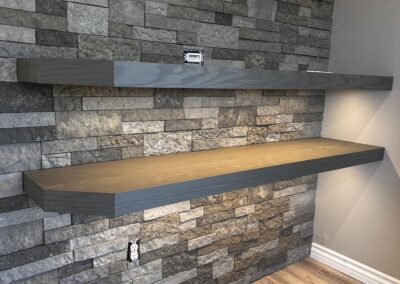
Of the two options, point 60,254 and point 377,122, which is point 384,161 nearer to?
point 377,122

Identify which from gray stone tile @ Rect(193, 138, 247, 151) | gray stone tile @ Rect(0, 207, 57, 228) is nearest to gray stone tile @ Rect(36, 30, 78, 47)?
gray stone tile @ Rect(0, 207, 57, 228)

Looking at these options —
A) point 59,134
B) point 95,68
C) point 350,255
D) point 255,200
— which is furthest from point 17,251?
point 350,255

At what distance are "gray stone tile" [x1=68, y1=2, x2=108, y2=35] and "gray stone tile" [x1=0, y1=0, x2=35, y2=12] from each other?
12cm

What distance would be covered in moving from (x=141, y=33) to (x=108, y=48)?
15 centimetres

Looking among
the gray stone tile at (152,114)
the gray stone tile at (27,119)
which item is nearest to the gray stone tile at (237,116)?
the gray stone tile at (152,114)

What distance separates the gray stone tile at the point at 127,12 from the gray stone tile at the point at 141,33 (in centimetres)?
2

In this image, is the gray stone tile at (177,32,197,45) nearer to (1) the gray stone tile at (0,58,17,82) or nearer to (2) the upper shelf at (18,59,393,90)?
(2) the upper shelf at (18,59,393,90)

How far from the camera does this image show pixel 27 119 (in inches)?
49.6

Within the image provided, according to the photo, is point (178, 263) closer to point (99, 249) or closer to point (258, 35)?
point (99, 249)

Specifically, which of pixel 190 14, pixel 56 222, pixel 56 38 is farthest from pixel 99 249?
pixel 190 14

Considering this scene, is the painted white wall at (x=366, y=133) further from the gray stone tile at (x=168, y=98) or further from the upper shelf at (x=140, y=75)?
the gray stone tile at (x=168, y=98)

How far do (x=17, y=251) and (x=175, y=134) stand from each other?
745 mm

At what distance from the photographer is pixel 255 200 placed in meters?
2.01

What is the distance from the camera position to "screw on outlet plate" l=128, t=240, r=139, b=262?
5.17 feet
